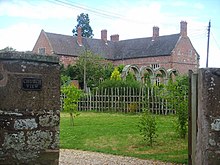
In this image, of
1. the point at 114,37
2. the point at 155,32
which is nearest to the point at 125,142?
the point at 155,32

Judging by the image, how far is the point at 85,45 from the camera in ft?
167

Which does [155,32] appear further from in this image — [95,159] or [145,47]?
[95,159]

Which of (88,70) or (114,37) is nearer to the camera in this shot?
(88,70)

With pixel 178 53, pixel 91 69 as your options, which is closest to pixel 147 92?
pixel 91 69

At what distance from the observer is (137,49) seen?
51531mm

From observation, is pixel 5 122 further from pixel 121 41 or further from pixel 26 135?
pixel 121 41

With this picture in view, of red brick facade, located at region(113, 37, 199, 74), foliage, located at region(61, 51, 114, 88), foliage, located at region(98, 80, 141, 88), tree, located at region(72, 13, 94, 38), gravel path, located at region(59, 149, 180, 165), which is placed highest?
tree, located at region(72, 13, 94, 38)

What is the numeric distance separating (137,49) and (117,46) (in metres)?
4.11

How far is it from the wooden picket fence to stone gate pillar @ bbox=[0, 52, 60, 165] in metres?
15.4

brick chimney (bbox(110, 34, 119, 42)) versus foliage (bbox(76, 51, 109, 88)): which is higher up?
brick chimney (bbox(110, 34, 119, 42))

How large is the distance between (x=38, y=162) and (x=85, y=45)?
46308 mm

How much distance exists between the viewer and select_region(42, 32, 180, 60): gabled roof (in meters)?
47.7

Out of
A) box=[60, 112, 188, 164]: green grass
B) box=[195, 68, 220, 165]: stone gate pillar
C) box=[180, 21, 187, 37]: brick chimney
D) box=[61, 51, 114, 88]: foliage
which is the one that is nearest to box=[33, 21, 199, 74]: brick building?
box=[180, 21, 187, 37]: brick chimney

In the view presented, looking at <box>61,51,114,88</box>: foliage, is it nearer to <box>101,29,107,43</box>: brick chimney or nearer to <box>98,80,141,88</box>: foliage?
<box>101,29,107,43</box>: brick chimney
